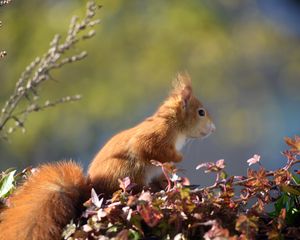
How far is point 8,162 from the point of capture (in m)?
6.38

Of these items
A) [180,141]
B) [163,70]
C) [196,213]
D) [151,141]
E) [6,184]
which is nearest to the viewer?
[196,213]

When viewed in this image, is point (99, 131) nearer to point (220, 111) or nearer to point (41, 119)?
point (41, 119)

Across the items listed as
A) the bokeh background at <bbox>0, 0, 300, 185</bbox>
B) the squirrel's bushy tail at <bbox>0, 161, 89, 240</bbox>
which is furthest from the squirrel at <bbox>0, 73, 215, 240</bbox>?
the bokeh background at <bbox>0, 0, 300, 185</bbox>

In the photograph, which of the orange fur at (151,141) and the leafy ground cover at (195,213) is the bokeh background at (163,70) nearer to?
the orange fur at (151,141)

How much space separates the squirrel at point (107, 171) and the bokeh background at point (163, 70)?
11.5ft

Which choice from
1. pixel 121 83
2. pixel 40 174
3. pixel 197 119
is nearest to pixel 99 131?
pixel 121 83

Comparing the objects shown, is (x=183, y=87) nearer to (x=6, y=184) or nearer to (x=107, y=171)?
(x=107, y=171)

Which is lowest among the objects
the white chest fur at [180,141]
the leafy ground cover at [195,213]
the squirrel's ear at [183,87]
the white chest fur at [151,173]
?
the leafy ground cover at [195,213]

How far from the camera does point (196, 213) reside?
1.08m

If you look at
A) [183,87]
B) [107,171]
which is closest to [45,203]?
[107,171]

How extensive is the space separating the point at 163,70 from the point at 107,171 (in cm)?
407

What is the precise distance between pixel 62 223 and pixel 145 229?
0.18 meters

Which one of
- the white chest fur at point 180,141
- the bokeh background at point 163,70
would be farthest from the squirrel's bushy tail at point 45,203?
the bokeh background at point 163,70

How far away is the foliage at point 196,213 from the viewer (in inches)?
40.9
